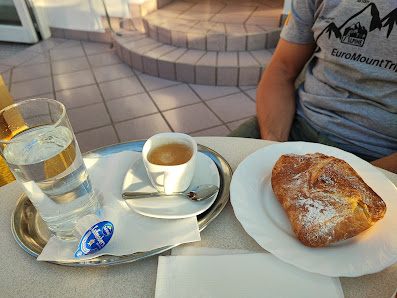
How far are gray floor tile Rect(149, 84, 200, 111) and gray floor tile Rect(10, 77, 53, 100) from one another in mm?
955

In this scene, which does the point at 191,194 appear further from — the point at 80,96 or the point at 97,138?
the point at 80,96

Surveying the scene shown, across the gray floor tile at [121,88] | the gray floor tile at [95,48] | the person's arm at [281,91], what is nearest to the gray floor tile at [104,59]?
the gray floor tile at [95,48]

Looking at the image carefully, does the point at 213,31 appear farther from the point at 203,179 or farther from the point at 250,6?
the point at 203,179

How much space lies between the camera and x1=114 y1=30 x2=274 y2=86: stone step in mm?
2510

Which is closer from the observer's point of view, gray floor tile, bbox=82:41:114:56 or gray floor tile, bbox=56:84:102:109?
gray floor tile, bbox=56:84:102:109

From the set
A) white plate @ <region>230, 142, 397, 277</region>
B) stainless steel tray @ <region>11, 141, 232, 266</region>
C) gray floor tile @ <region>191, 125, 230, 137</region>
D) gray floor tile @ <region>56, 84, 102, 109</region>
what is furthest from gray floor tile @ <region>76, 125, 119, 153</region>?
white plate @ <region>230, 142, 397, 277</region>

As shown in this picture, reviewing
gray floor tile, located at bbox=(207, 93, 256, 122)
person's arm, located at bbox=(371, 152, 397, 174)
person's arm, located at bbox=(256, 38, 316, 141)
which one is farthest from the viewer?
gray floor tile, located at bbox=(207, 93, 256, 122)

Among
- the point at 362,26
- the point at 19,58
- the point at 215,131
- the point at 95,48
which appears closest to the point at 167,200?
the point at 362,26

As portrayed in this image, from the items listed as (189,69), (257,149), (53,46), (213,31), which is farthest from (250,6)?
(257,149)

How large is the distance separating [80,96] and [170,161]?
2.11 m

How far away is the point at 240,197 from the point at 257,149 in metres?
0.21

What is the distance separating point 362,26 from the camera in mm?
901

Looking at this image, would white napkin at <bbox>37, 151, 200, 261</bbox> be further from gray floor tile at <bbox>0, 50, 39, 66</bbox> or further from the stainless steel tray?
gray floor tile at <bbox>0, 50, 39, 66</bbox>

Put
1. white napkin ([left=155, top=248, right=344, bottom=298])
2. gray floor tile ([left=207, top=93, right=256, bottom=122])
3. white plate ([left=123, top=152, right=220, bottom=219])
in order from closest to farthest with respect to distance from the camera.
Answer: white napkin ([left=155, top=248, right=344, bottom=298]), white plate ([left=123, top=152, right=220, bottom=219]), gray floor tile ([left=207, top=93, right=256, bottom=122])
